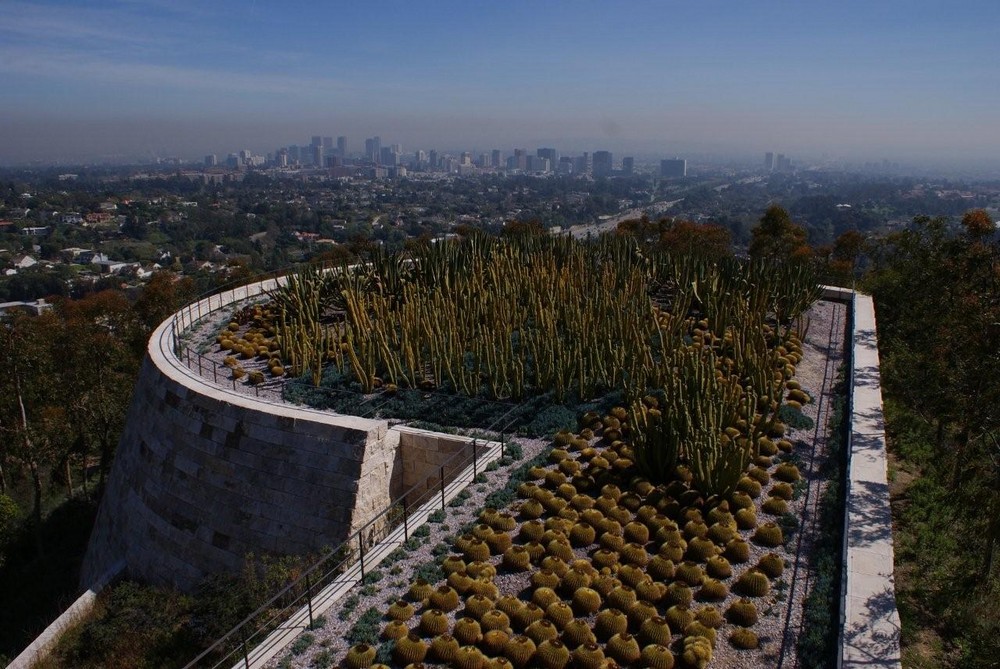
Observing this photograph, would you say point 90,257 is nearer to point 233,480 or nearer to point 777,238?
point 777,238

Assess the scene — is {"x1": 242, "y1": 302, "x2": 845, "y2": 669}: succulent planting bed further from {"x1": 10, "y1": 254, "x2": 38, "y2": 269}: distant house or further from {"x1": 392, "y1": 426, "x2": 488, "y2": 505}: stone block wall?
{"x1": 10, "y1": 254, "x2": 38, "y2": 269}: distant house

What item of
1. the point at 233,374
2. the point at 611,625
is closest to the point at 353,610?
the point at 611,625

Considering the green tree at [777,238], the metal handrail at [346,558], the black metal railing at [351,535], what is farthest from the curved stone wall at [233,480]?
the green tree at [777,238]

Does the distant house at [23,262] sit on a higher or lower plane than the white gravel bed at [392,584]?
lower

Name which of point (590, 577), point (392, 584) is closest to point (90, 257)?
point (392, 584)

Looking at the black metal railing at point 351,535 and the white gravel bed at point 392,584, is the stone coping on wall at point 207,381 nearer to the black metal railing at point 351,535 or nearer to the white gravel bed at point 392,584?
the black metal railing at point 351,535
